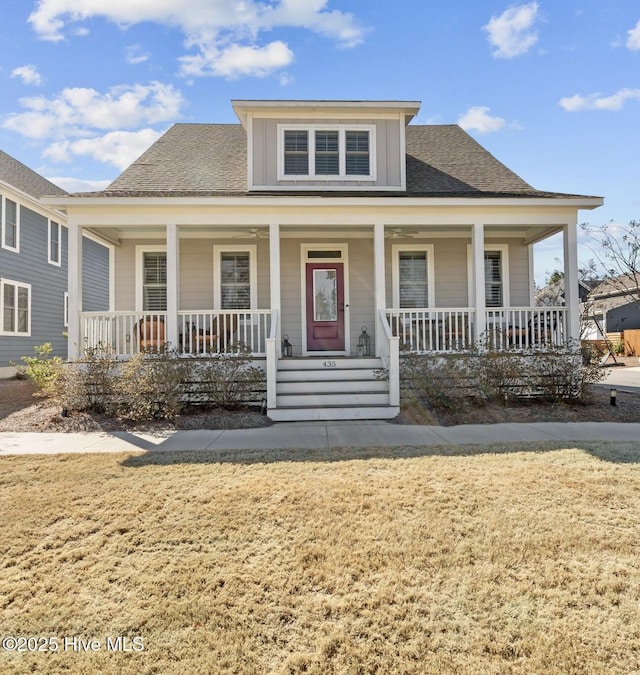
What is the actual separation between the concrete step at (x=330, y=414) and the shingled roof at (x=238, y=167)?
14.7ft

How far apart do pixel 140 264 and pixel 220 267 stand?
1.91 metres

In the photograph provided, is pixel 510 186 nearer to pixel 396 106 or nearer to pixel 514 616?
pixel 396 106

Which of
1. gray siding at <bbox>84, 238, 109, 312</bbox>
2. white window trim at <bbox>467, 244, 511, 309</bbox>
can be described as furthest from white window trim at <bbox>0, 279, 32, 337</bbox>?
white window trim at <bbox>467, 244, 511, 309</bbox>

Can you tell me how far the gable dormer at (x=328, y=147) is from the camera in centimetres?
974

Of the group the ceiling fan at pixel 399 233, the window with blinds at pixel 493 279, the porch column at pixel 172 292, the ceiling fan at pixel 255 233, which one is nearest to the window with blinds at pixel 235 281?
the ceiling fan at pixel 255 233

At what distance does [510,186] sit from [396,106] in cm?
319

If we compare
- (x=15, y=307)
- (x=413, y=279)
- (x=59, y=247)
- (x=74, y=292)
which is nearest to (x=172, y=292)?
(x=74, y=292)

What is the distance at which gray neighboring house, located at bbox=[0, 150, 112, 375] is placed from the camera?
13.6 metres

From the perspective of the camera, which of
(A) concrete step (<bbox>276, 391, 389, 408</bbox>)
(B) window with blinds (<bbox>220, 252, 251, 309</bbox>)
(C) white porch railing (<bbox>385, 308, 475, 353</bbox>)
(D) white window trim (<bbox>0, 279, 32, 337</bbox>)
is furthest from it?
(D) white window trim (<bbox>0, 279, 32, 337</bbox>)

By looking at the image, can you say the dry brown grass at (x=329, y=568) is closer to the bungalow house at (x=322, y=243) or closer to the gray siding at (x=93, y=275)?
the bungalow house at (x=322, y=243)

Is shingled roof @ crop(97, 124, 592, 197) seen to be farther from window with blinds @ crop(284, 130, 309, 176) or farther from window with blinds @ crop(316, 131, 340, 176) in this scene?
window with blinds @ crop(316, 131, 340, 176)

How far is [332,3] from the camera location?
971 centimetres

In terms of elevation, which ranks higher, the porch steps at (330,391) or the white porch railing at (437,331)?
the white porch railing at (437,331)

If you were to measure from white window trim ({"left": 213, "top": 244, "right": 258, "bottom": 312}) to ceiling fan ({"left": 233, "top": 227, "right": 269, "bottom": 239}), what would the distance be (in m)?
0.24
